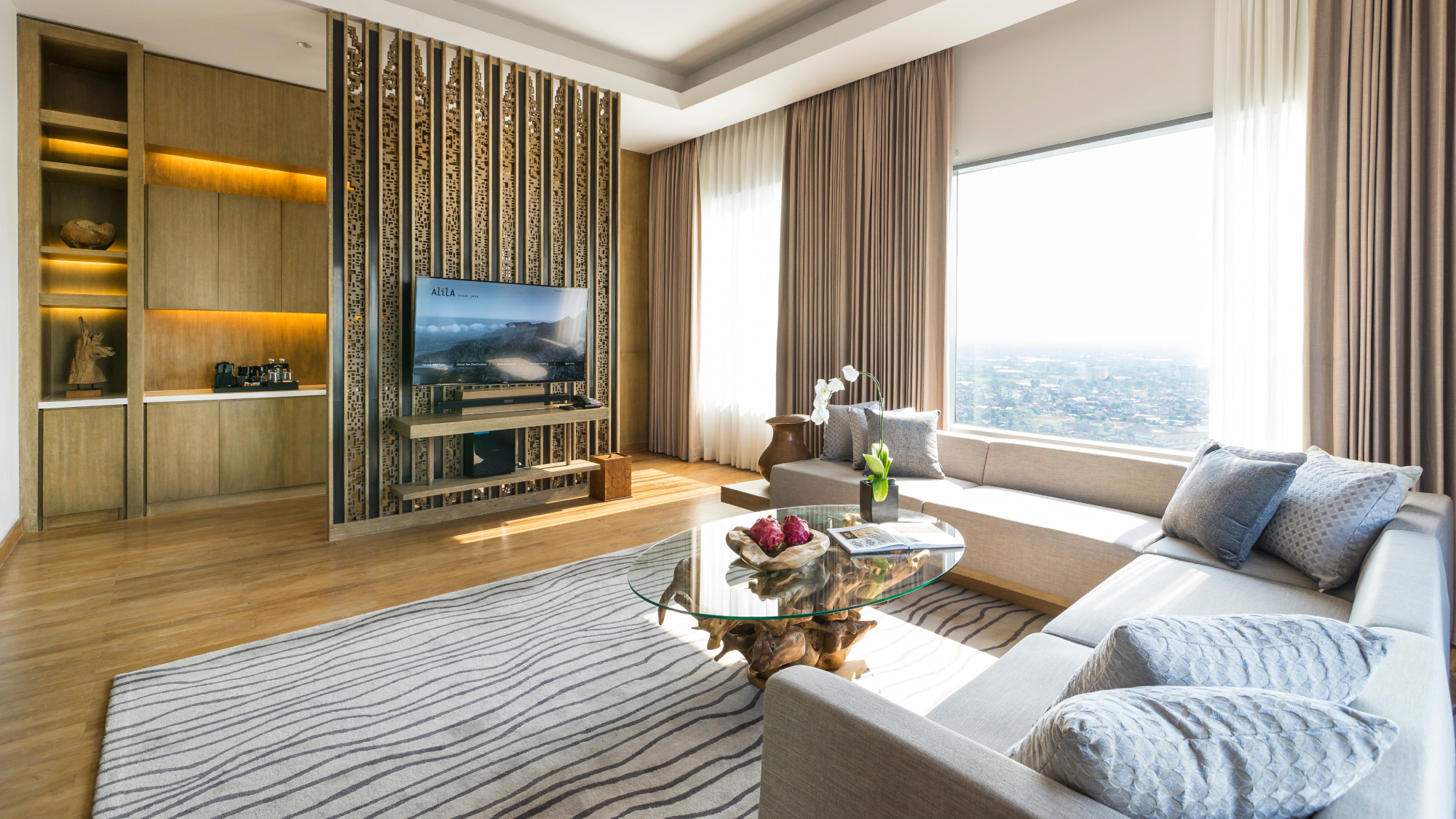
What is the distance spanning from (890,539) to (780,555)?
0.46 m

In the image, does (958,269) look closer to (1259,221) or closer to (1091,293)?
(1091,293)

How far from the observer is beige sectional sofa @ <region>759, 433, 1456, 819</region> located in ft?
2.84

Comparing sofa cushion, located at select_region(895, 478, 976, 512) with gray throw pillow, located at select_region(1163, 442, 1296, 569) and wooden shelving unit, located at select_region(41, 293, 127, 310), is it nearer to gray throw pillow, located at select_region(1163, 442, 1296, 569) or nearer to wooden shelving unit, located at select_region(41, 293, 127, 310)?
gray throw pillow, located at select_region(1163, 442, 1296, 569)

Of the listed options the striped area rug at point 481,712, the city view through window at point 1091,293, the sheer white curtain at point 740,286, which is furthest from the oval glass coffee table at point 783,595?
the sheer white curtain at point 740,286

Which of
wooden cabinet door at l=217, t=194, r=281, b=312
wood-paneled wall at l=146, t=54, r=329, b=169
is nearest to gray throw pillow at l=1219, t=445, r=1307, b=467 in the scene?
wood-paneled wall at l=146, t=54, r=329, b=169

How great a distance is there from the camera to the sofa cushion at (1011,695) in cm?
134

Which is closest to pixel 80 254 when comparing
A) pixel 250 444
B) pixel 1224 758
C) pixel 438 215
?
pixel 250 444

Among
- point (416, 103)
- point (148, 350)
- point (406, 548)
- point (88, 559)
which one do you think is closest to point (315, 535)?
point (406, 548)

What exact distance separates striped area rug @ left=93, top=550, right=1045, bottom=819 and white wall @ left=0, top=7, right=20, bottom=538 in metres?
2.20

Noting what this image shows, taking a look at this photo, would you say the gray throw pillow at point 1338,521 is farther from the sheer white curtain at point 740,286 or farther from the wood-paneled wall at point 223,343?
the wood-paneled wall at point 223,343

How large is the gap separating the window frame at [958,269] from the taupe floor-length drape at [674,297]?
2563 millimetres

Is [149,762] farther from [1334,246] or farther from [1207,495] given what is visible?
[1334,246]

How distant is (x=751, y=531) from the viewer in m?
2.25

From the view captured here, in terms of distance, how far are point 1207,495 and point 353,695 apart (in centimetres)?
297
